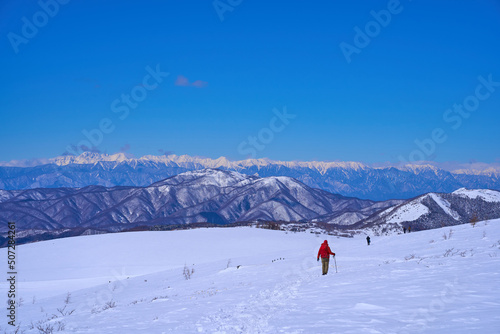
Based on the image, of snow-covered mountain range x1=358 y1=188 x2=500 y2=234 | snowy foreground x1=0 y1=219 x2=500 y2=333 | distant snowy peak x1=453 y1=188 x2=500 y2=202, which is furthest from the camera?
distant snowy peak x1=453 y1=188 x2=500 y2=202

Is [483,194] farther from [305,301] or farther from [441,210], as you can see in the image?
[305,301]

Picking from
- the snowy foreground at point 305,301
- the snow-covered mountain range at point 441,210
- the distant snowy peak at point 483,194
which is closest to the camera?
the snowy foreground at point 305,301

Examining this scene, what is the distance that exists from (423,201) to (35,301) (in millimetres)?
161259

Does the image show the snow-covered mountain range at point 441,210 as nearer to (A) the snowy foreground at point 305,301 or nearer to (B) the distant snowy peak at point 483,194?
(B) the distant snowy peak at point 483,194

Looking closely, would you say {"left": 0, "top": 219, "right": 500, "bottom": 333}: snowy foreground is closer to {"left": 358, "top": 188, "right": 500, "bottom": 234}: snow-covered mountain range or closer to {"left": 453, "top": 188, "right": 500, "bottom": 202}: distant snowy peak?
{"left": 358, "top": 188, "right": 500, "bottom": 234}: snow-covered mountain range

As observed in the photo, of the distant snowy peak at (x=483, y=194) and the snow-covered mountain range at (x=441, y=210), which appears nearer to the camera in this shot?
the snow-covered mountain range at (x=441, y=210)

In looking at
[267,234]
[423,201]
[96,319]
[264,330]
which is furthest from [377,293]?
[423,201]

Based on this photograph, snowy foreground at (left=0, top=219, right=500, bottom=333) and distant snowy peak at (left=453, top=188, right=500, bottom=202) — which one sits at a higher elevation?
distant snowy peak at (left=453, top=188, right=500, bottom=202)

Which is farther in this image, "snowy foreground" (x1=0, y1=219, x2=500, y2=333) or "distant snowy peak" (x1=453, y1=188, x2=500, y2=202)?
"distant snowy peak" (x1=453, y1=188, x2=500, y2=202)

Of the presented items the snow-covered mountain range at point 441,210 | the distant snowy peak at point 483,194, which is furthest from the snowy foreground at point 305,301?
the distant snowy peak at point 483,194

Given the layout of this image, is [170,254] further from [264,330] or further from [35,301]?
[264,330]

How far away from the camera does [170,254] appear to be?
42719 mm

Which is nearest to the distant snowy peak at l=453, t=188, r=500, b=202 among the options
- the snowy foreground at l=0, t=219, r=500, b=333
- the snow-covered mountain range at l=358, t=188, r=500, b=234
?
the snow-covered mountain range at l=358, t=188, r=500, b=234

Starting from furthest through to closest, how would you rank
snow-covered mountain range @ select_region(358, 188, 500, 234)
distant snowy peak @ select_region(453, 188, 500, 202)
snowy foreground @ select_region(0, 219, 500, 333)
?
distant snowy peak @ select_region(453, 188, 500, 202) → snow-covered mountain range @ select_region(358, 188, 500, 234) → snowy foreground @ select_region(0, 219, 500, 333)
